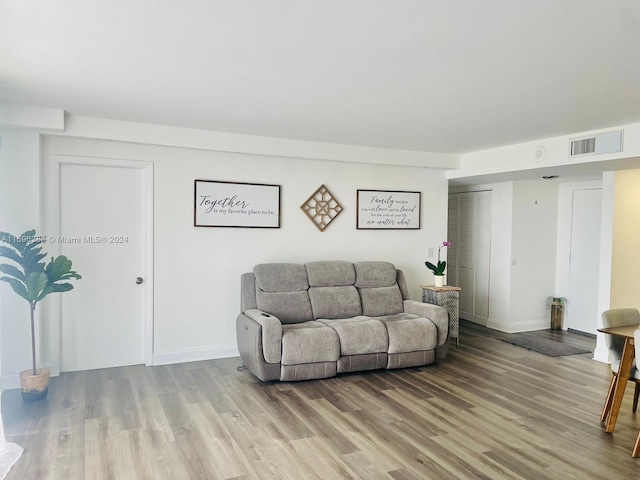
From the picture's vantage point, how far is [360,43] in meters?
2.43

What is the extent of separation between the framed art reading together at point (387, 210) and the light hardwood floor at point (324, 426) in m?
1.97

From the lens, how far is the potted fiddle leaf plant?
12.2 feet

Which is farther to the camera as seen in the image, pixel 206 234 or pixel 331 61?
pixel 206 234

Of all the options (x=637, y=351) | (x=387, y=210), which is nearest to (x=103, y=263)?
(x=387, y=210)

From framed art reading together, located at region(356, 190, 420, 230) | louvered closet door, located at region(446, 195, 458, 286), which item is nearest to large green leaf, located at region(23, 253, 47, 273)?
framed art reading together, located at region(356, 190, 420, 230)

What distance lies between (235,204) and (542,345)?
413 cm

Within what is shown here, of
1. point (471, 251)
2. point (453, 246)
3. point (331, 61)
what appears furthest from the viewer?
point (453, 246)

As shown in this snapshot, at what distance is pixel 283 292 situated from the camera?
16.0 ft

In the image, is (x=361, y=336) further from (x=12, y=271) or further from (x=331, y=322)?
(x=12, y=271)

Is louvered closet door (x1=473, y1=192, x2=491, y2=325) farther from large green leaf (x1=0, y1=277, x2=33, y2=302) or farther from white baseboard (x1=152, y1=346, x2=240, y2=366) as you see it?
large green leaf (x1=0, y1=277, x2=33, y2=302)

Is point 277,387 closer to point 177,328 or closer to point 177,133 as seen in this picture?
point 177,328

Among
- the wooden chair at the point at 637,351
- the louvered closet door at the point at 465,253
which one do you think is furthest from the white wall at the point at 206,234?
the wooden chair at the point at 637,351

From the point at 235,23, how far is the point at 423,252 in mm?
4563

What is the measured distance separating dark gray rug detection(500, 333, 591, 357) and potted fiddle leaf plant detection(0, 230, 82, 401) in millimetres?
5114
